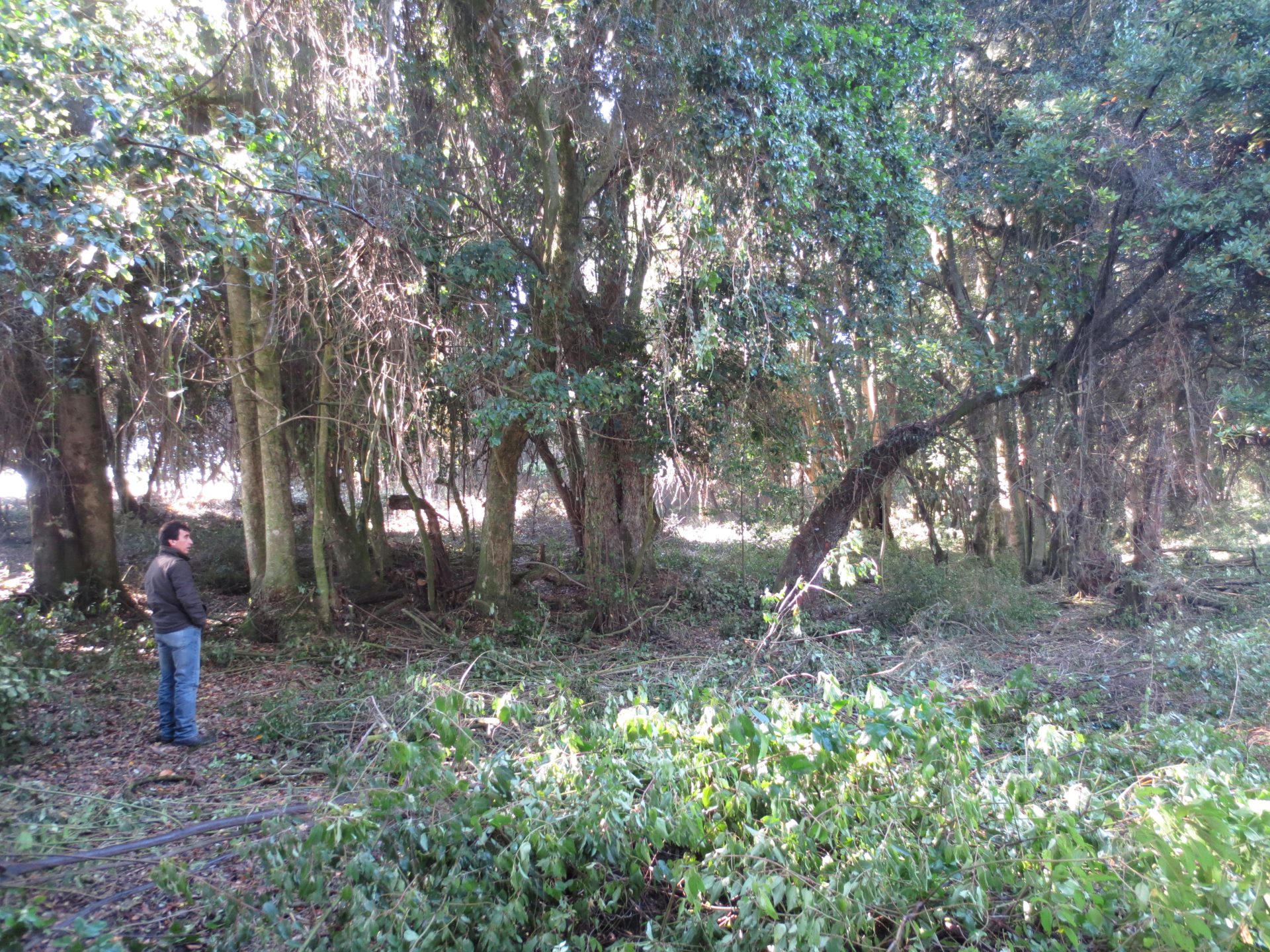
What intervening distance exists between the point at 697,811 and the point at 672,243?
5908 millimetres

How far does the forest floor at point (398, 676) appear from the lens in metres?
3.77

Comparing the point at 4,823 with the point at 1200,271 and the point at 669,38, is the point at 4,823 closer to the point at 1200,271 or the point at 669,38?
the point at 669,38

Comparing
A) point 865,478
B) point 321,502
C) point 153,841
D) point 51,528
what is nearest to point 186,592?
point 153,841

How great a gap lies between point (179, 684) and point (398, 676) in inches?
76.9

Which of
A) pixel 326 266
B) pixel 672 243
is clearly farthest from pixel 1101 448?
pixel 326 266

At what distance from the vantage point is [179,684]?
5.90 meters

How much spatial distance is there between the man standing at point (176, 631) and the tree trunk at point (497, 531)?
419 cm

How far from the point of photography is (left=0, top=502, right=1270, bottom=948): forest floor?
3.77 m

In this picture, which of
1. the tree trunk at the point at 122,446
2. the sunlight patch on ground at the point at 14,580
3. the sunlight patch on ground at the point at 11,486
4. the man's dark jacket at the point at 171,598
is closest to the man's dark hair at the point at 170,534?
the man's dark jacket at the point at 171,598

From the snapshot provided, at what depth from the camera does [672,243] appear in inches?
311

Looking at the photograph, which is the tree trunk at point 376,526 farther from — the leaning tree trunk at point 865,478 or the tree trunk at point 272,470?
the leaning tree trunk at point 865,478

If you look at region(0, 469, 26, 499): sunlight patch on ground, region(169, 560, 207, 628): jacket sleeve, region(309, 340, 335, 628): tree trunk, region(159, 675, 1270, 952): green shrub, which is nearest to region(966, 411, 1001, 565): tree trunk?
region(159, 675, 1270, 952): green shrub

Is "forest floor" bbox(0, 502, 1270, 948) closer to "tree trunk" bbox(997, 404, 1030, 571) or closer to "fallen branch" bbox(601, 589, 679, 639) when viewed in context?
"fallen branch" bbox(601, 589, 679, 639)

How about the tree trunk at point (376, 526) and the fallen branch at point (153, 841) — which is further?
the tree trunk at point (376, 526)
